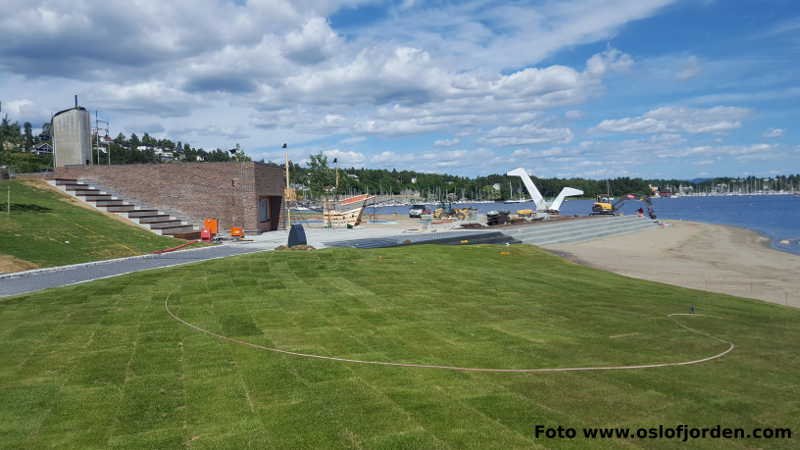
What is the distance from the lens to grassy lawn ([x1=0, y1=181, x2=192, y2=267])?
1858cm

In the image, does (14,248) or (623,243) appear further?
(623,243)

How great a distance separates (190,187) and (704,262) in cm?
3525

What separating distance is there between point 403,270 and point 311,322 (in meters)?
6.81

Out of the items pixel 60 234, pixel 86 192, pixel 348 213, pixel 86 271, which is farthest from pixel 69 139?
pixel 86 271

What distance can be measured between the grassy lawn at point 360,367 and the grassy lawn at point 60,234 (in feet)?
23.3

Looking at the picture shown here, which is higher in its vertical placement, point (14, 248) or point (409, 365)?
point (14, 248)

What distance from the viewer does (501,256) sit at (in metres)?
23.8

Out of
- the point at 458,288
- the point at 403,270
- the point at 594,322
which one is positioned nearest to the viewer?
the point at 594,322

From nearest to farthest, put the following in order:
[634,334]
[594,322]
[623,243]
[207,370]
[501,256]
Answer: [207,370] < [634,334] < [594,322] < [501,256] < [623,243]

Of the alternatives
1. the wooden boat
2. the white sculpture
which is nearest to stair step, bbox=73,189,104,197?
the wooden boat

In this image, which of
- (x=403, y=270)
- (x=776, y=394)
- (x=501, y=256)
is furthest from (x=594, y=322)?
(x=501, y=256)

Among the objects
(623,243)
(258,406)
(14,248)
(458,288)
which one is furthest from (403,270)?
(623,243)

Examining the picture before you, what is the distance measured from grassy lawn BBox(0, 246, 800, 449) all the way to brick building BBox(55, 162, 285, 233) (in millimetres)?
21561

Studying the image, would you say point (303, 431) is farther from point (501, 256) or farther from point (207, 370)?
point (501, 256)
